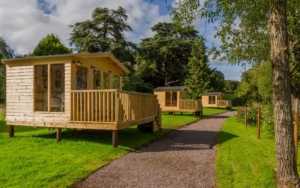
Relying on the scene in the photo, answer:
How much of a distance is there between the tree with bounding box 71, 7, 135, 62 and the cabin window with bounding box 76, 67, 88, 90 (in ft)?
85.0

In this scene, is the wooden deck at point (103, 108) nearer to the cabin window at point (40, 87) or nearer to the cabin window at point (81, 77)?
the cabin window at point (81, 77)

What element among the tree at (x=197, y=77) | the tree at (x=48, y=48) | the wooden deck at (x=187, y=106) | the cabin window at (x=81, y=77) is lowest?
the wooden deck at (x=187, y=106)

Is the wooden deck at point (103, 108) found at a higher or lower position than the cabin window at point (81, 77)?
lower

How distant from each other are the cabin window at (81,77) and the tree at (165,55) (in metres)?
33.6

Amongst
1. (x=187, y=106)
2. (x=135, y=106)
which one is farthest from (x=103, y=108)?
(x=187, y=106)

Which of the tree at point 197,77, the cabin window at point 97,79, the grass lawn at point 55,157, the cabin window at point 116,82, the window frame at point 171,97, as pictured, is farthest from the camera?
the window frame at point 171,97

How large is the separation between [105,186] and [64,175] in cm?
103

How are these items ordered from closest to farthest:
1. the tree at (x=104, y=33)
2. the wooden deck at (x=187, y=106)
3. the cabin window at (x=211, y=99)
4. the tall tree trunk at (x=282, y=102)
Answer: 1. the tall tree trunk at (x=282, y=102)
2. the wooden deck at (x=187, y=106)
3. the tree at (x=104, y=33)
4. the cabin window at (x=211, y=99)

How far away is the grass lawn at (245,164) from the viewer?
19.6ft

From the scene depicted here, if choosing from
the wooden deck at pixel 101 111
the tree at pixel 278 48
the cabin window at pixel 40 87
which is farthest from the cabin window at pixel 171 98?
the tree at pixel 278 48

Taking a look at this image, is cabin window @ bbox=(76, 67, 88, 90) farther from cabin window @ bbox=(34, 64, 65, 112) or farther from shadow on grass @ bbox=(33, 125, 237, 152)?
shadow on grass @ bbox=(33, 125, 237, 152)

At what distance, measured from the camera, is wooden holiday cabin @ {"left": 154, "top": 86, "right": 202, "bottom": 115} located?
27686 mm

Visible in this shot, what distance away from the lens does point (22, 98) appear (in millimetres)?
11164

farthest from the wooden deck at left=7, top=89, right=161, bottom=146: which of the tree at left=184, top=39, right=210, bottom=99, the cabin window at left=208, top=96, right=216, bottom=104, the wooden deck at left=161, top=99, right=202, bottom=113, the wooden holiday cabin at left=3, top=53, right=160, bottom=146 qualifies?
the cabin window at left=208, top=96, right=216, bottom=104
